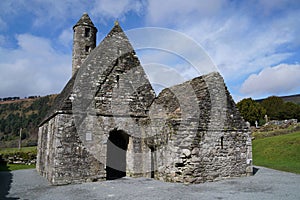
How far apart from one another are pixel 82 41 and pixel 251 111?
3751 cm

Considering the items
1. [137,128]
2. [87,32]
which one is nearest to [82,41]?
[87,32]

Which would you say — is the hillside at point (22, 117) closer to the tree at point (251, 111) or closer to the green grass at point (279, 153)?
the tree at point (251, 111)

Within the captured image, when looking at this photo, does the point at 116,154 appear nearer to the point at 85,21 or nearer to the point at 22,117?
the point at 85,21

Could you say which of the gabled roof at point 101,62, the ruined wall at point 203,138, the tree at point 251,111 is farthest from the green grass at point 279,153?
the tree at point 251,111

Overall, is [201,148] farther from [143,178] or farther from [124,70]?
[124,70]

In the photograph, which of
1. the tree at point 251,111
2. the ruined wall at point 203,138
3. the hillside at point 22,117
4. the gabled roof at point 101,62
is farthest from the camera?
the hillside at point 22,117

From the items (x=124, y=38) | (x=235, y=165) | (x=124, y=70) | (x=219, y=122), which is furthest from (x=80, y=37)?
(x=235, y=165)

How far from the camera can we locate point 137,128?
12734 millimetres

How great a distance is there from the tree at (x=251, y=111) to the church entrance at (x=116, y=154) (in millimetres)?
37844

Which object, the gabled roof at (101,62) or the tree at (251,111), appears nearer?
the gabled roof at (101,62)

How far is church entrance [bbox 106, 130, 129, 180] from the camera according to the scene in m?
13.5

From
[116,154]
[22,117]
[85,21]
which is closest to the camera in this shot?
[116,154]

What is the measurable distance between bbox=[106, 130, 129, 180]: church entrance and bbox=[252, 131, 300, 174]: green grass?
960 cm

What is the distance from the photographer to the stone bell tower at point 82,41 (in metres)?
18.8
